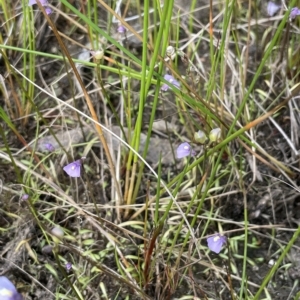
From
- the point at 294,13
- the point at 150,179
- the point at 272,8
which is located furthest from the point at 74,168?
the point at 272,8

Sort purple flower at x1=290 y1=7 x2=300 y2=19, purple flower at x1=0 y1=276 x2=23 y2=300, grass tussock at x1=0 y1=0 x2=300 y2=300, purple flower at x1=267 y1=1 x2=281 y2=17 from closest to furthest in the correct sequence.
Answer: purple flower at x1=0 y1=276 x2=23 y2=300 → grass tussock at x1=0 y1=0 x2=300 y2=300 → purple flower at x1=290 y1=7 x2=300 y2=19 → purple flower at x1=267 y1=1 x2=281 y2=17

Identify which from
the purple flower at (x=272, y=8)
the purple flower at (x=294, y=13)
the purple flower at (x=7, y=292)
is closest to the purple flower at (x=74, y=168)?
the purple flower at (x=7, y=292)

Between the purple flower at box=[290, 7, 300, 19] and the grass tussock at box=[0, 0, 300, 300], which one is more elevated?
the purple flower at box=[290, 7, 300, 19]

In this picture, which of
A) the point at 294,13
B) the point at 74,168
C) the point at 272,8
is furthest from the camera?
the point at 272,8

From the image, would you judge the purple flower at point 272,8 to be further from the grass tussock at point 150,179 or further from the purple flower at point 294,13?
the purple flower at point 294,13

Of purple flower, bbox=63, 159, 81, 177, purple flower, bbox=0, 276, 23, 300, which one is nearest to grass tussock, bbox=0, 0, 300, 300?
purple flower, bbox=63, 159, 81, 177

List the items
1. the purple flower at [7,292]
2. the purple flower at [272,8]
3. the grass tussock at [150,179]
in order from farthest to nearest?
the purple flower at [272,8] < the grass tussock at [150,179] < the purple flower at [7,292]

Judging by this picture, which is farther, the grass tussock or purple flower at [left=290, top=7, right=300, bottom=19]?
purple flower at [left=290, top=7, right=300, bottom=19]

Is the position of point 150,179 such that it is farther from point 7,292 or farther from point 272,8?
point 272,8

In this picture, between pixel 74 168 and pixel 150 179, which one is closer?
pixel 74 168

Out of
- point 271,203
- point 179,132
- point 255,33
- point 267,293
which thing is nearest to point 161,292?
point 267,293

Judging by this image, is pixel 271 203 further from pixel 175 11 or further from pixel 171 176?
pixel 175 11

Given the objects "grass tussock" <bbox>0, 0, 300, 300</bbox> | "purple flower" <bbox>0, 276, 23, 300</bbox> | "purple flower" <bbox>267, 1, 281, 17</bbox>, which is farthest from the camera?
"purple flower" <bbox>267, 1, 281, 17</bbox>

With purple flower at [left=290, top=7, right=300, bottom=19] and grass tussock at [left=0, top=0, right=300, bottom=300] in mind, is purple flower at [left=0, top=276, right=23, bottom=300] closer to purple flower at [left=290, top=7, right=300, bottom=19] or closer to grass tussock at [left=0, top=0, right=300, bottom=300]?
grass tussock at [left=0, top=0, right=300, bottom=300]
